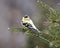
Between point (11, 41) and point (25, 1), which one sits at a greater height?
point (25, 1)

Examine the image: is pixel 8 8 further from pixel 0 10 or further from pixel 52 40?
pixel 52 40

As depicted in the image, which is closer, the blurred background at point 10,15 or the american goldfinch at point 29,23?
the american goldfinch at point 29,23

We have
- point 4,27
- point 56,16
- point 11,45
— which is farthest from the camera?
point 4,27

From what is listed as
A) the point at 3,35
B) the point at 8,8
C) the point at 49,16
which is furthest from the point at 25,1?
the point at 49,16

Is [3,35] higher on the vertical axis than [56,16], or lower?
lower

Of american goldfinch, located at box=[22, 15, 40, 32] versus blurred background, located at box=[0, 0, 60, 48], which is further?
blurred background, located at box=[0, 0, 60, 48]

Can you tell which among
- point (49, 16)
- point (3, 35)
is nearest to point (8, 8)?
point (3, 35)

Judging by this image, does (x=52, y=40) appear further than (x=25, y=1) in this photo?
No

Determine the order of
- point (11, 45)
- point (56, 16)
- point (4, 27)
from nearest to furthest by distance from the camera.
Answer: point (56, 16) → point (11, 45) → point (4, 27)

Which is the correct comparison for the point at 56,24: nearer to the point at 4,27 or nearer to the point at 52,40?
the point at 52,40

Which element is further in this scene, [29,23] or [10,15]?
[10,15]
